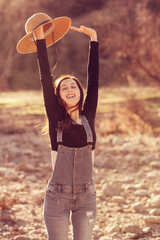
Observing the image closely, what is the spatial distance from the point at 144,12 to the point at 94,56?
381 inches

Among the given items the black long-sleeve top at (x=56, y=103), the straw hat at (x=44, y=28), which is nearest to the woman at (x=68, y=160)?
the black long-sleeve top at (x=56, y=103)

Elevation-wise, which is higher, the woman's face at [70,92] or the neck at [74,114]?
the woman's face at [70,92]

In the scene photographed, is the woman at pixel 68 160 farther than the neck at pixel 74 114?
No

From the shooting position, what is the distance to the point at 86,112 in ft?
11.0

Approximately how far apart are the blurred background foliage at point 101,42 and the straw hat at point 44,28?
8.76m

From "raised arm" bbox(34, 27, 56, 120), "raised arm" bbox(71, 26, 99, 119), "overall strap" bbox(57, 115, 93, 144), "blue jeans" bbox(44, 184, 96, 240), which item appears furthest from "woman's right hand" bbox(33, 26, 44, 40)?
"blue jeans" bbox(44, 184, 96, 240)

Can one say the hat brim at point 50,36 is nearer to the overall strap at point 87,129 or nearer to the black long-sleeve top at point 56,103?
the black long-sleeve top at point 56,103

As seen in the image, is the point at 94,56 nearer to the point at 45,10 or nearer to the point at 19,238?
the point at 19,238

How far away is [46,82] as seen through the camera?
129 inches

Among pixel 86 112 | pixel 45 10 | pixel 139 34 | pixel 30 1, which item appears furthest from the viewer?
pixel 45 10

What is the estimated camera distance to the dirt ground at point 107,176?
4699 mm

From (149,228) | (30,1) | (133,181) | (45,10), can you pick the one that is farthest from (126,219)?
(45,10)

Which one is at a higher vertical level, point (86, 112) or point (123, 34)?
point (123, 34)

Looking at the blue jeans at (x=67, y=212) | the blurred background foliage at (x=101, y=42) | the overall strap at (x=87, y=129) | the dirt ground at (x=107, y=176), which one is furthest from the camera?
the blurred background foliage at (x=101, y=42)
